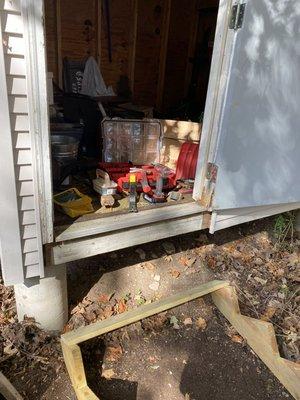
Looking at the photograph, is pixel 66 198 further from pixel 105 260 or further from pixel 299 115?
pixel 299 115

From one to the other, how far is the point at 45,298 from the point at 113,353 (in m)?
0.72

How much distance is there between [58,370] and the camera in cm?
249

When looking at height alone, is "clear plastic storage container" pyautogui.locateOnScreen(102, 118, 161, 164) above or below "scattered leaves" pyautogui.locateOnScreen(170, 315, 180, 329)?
above

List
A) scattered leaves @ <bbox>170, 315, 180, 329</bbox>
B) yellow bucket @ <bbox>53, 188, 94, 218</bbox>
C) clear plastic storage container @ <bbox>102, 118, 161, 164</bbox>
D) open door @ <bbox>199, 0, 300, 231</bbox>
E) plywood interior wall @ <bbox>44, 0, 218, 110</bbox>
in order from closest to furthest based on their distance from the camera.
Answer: open door @ <bbox>199, 0, 300, 231</bbox> < yellow bucket @ <bbox>53, 188, 94, 218</bbox> < scattered leaves @ <bbox>170, 315, 180, 329</bbox> < clear plastic storage container @ <bbox>102, 118, 161, 164</bbox> < plywood interior wall @ <bbox>44, 0, 218, 110</bbox>

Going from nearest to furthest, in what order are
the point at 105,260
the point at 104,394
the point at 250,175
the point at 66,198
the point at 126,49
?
the point at 104,394
the point at 66,198
the point at 250,175
the point at 105,260
the point at 126,49

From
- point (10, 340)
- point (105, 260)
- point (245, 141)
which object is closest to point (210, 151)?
point (245, 141)

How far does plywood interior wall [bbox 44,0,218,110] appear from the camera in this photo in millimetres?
5676

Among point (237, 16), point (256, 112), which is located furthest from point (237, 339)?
point (237, 16)

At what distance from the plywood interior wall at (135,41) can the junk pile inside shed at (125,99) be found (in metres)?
0.02

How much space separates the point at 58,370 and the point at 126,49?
5.82 metres

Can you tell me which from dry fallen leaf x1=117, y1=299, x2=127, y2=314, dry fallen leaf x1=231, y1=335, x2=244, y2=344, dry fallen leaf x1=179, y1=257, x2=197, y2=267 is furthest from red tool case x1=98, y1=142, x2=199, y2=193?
dry fallen leaf x1=231, y1=335, x2=244, y2=344

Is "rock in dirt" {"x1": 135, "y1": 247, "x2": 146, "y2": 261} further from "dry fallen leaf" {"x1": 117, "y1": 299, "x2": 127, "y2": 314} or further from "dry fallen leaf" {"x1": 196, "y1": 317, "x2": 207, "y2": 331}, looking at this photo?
"dry fallen leaf" {"x1": 196, "y1": 317, "x2": 207, "y2": 331}

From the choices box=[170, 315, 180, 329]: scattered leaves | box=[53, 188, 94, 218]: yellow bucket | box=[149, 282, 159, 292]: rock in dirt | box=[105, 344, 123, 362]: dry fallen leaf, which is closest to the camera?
box=[53, 188, 94, 218]: yellow bucket

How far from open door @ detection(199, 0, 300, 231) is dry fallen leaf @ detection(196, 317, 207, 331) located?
0.89m
